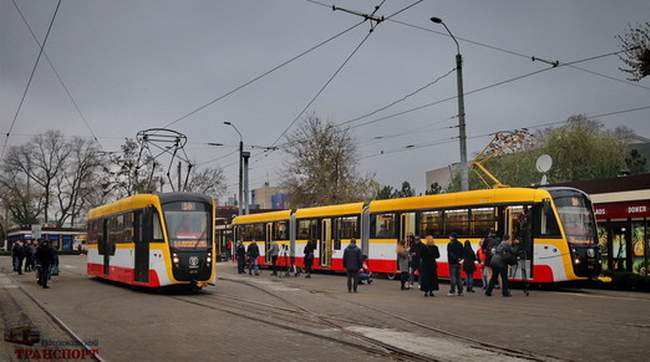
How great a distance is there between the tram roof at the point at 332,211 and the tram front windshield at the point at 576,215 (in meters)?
11.1

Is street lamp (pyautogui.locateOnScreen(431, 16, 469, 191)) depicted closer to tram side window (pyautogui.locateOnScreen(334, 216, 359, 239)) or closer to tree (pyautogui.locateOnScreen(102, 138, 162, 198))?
tram side window (pyautogui.locateOnScreen(334, 216, 359, 239))

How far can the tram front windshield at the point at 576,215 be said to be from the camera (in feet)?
70.5

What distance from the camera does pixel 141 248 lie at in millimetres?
21359

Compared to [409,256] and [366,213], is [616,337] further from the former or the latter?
[366,213]

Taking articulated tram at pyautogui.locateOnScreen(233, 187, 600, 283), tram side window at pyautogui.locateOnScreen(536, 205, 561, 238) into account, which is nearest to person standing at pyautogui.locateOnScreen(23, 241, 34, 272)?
articulated tram at pyautogui.locateOnScreen(233, 187, 600, 283)

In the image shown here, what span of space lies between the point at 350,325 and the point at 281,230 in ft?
81.8

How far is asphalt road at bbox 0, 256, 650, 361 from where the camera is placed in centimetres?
973

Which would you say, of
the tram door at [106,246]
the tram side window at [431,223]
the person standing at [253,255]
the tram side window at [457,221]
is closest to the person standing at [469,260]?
the tram side window at [457,221]

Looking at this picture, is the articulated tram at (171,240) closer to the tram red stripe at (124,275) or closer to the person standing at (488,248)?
the tram red stripe at (124,275)

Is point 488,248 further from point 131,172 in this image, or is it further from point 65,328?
point 131,172

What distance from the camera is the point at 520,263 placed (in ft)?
72.1

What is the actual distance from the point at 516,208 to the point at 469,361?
560 inches

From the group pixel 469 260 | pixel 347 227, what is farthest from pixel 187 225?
pixel 347 227

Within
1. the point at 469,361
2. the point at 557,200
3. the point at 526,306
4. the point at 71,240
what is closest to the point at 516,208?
the point at 557,200
